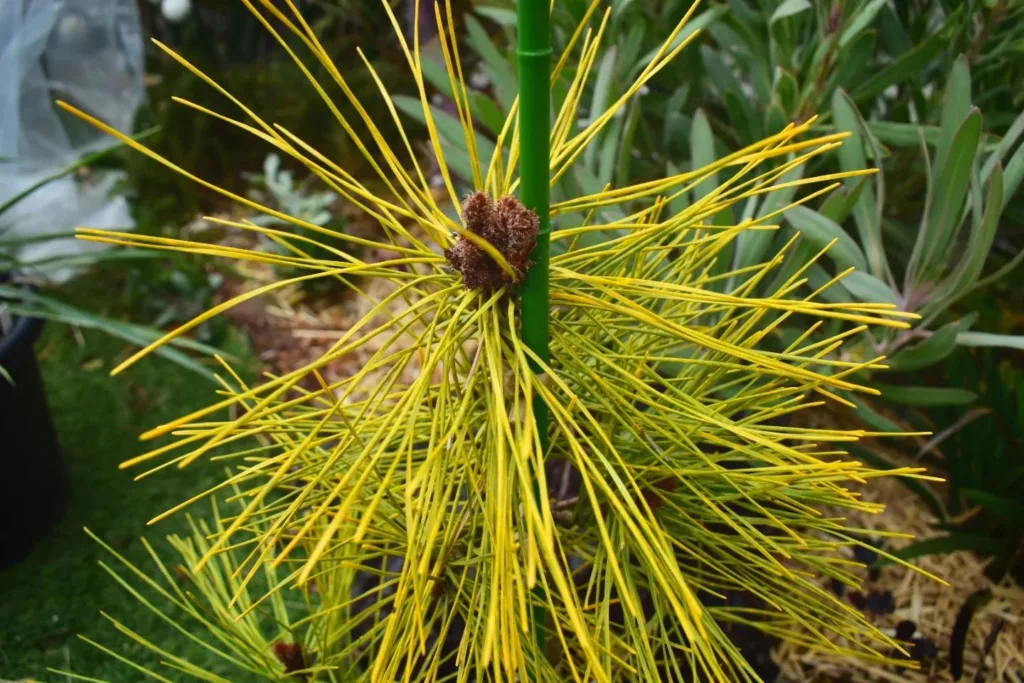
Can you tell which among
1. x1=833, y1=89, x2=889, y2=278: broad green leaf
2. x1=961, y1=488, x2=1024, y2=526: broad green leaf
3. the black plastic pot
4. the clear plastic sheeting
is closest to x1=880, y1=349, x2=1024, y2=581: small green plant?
x1=961, y1=488, x2=1024, y2=526: broad green leaf

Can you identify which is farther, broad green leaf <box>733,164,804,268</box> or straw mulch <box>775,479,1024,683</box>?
straw mulch <box>775,479,1024,683</box>

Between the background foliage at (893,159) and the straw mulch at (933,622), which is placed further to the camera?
the straw mulch at (933,622)

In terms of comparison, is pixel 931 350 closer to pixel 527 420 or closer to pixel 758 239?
pixel 758 239

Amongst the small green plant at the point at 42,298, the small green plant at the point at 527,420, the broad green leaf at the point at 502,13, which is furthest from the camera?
the small green plant at the point at 42,298

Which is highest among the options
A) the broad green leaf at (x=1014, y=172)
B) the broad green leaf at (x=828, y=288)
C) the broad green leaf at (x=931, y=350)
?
the broad green leaf at (x=1014, y=172)

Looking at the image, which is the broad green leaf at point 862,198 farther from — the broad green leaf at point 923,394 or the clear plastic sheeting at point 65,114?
the clear plastic sheeting at point 65,114

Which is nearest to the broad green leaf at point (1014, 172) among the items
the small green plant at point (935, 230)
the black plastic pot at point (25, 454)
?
the small green plant at point (935, 230)

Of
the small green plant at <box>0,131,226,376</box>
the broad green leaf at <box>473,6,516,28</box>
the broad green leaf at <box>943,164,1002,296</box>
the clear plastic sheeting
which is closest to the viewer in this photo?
the broad green leaf at <box>943,164,1002,296</box>

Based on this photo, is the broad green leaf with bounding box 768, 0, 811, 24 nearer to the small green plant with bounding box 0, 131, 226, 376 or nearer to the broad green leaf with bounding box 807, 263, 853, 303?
the broad green leaf with bounding box 807, 263, 853, 303
